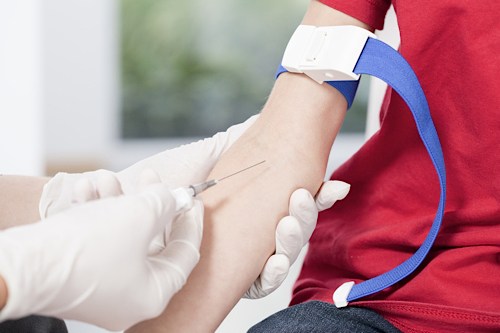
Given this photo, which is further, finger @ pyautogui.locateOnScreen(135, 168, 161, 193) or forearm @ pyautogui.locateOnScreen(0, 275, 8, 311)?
finger @ pyautogui.locateOnScreen(135, 168, 161, 193)

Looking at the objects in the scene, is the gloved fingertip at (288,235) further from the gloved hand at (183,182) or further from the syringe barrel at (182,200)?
the syringe barrel at (182,200)

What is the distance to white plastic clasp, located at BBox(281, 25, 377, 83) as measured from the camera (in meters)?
0.75

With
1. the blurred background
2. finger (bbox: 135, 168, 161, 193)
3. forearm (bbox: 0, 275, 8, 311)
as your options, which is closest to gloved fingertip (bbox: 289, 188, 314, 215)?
finger (bbox: 135, 168, 161, 193)

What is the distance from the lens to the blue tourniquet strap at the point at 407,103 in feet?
2.33

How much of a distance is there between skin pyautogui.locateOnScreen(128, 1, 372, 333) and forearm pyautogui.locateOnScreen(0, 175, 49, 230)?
0.42m

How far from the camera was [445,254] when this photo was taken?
766 mm

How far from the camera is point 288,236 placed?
2.52ft

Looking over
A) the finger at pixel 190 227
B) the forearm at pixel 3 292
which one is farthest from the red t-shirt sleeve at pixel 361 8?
the forearm at pixel 3 292

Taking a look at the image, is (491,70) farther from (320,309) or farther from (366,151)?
(320,309)

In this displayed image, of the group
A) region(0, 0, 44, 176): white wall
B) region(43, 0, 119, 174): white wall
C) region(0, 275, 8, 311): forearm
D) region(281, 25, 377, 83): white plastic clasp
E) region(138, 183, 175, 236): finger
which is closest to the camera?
region(0, 275, 8, 311): forearm

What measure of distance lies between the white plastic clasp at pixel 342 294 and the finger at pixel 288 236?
12cm

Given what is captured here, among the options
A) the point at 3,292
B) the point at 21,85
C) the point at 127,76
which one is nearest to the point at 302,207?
the point at 3,292

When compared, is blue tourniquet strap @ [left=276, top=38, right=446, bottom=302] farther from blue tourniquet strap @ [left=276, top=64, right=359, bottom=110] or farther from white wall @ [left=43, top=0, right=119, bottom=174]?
white wall @ [left=43, top=0, right=119, bottom=174]

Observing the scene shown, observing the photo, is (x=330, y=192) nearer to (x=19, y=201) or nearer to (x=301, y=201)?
(x=301, y=201)
